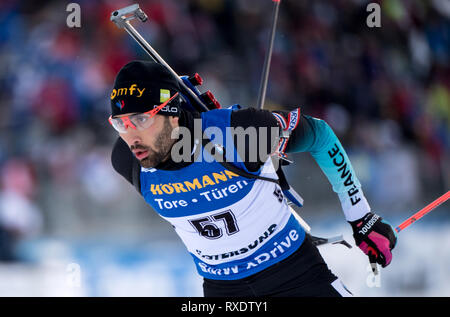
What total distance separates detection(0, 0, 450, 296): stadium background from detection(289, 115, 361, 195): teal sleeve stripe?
2858mm

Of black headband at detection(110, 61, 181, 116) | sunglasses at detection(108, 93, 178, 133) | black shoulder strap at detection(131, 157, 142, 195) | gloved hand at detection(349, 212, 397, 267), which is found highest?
black headband at detection(110, 61, 181, 116)

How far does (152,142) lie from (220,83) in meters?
3.90

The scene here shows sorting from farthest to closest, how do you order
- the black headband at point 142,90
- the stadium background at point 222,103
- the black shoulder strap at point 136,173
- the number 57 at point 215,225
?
the stadium background at point 222,103
the black shoulder strap at point 136,173
the number 57 at point 215,225
the black headband at point 142,90

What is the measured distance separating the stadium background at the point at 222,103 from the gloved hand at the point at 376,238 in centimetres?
299

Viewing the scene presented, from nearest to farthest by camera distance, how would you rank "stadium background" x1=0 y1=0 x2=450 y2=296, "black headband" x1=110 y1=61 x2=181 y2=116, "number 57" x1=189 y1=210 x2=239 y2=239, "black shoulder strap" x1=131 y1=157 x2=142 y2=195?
"black headband" x1=110 y1=61 x2=181 y2=116
"number 57" x1=189 y1=210 x2=239 y2=239
"black shoulder strap" x1=131 y1=157 x2=142 y2=195
"stadium background" x1=0 y1=0 x2=450 y2=296

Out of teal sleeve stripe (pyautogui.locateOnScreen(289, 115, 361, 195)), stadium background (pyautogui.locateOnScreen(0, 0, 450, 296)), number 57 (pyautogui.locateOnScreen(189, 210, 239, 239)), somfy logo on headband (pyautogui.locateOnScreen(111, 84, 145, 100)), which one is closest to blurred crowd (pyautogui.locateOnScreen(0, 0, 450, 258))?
stadium background (pyautogui.locateOnScreen(0, 0, 450, 296))

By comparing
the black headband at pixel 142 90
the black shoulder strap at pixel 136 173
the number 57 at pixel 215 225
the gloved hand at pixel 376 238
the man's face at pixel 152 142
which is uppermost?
the black headband at pixel 142 90

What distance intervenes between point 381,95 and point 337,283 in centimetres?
472

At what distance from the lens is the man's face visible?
354cm

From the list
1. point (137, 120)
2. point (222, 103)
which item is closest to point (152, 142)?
point (137, 120)

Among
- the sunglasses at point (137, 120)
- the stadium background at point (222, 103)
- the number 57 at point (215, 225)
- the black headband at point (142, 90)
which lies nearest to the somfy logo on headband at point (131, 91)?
the black headband at point (142, 90)

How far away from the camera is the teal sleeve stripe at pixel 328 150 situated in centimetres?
383

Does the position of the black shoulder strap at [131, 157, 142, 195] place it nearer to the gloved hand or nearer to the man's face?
the man's face

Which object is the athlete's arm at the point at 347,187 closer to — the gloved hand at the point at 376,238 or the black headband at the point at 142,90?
the gloved hand at the point at 376,238
